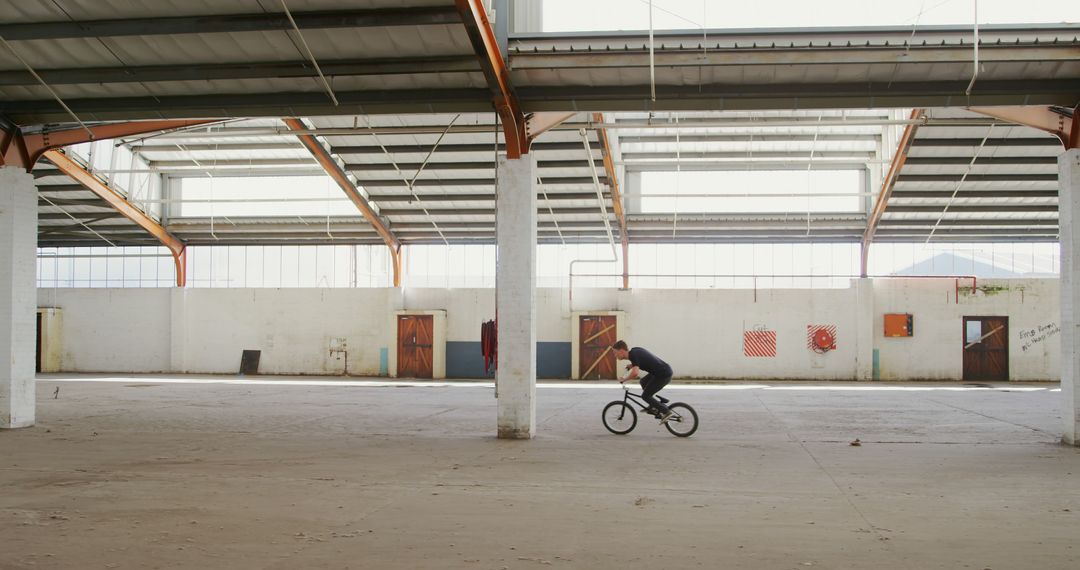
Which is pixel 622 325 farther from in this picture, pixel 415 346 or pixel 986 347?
pixel 986 347

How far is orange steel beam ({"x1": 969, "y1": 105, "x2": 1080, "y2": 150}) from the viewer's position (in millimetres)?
12211

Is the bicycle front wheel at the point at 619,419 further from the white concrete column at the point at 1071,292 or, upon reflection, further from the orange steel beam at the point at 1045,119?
the orange steel beam at the point at 1045,119

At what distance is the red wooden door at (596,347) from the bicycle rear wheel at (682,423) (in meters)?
13.6

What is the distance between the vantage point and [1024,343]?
85.0 feet

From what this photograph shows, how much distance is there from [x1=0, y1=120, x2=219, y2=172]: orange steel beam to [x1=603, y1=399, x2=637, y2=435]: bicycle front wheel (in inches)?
362

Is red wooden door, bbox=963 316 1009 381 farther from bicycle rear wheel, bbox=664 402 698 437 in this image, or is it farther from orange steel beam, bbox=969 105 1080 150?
bicycle rear wheel, bbox=664 402 698 437

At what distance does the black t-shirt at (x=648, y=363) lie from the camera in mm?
12641

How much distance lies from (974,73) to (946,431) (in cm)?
592

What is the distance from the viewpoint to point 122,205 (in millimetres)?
25547

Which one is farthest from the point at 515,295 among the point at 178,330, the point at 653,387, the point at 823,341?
the point at 178,330

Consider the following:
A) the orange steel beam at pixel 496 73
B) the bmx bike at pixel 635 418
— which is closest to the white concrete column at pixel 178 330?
the orange steel beam at pixel 496 73

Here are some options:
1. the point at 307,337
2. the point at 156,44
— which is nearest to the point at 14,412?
the point at 156,44

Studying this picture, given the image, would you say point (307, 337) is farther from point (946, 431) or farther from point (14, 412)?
point (946, 431)

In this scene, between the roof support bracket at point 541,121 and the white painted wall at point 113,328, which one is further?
the white painted wall at point 113,328
